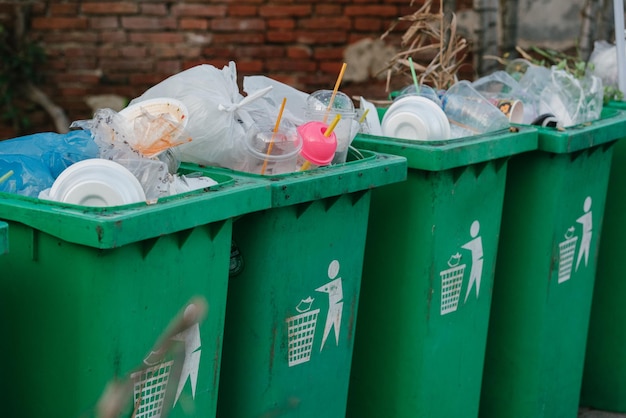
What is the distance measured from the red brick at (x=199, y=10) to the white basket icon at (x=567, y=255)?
13.2 feet

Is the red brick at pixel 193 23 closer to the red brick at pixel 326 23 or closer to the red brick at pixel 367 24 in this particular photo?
the red brick at pixel 326 23

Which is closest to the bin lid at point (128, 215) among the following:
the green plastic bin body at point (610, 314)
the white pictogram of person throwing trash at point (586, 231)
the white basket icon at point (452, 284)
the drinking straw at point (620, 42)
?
the white basket icon at point (452, 284)

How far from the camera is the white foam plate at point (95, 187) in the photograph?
2.41 meters

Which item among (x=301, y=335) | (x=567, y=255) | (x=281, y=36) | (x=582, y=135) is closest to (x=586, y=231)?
(x=567, y=255)

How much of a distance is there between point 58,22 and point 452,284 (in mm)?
4792

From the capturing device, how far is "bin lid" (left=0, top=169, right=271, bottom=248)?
7.17 feet

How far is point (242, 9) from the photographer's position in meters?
7.21

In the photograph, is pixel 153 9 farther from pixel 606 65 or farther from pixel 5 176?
pixel 5 176

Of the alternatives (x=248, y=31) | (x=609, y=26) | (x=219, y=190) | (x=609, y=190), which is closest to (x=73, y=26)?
(x=248, y=31)

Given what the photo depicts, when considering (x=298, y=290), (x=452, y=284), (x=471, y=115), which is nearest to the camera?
(x=298, y=290)

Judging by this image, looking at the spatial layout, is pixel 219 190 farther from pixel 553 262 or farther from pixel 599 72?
pixel 599 72

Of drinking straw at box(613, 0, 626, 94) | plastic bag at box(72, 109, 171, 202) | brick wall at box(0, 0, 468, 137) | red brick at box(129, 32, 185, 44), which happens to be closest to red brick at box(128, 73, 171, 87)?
brick wall at box(0, 0, 468, 137)

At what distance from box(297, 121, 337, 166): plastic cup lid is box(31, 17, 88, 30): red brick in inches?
185

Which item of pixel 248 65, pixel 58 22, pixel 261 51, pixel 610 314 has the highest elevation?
pixel 58 22
